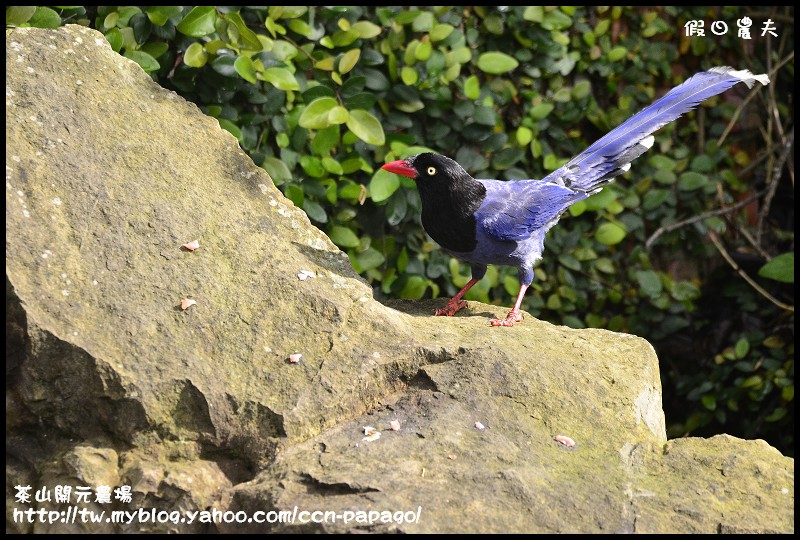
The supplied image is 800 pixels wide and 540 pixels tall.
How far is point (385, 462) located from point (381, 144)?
199 cm

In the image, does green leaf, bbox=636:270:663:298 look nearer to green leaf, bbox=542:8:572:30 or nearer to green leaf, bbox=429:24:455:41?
green leaf, bbox=542:8:572:30

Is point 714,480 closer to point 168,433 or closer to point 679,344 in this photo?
point 168,433

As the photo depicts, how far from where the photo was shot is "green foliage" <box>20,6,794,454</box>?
13.8 ft

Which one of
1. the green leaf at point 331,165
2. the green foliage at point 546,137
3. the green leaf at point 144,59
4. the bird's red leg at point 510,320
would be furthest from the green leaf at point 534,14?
the green leaf at point 144,59

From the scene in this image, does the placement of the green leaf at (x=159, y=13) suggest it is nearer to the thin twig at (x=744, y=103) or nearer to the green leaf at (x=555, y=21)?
the green leaf at (x=555, y=21)

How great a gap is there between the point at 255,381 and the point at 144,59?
172 cm

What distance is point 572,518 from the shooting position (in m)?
2.55

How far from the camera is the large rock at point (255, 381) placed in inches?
102

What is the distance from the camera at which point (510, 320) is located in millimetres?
3648

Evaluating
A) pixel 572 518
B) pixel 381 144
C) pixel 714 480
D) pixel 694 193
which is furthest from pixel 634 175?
pixel 572 518

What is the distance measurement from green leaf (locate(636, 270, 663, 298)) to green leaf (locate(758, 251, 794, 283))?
25.0 inches

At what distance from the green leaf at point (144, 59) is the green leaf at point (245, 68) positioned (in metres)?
0.36

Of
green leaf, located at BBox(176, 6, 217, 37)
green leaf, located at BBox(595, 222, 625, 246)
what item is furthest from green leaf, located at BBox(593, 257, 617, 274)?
green leaf, located at BBox(176, 6, 217, 37)

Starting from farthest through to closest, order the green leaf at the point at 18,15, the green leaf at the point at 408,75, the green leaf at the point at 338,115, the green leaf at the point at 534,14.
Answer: the green leaf at the point at 534,14, the green leaf at the point at 408,75, the green leaf at the point at 338,115, the green leaf at the point at 18,15
